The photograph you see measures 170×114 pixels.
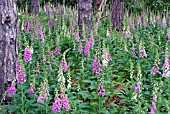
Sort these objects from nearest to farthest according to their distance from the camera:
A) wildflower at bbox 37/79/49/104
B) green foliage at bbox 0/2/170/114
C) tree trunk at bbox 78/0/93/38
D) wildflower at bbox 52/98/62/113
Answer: wildflower at bbox 52/98/62/113
wildflower at bbox 37/79/49/104
green foliage at bbox 0/2/170/114
tree trunk at bbox 78/0/93/38

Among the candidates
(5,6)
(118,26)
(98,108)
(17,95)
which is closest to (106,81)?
(98,108)

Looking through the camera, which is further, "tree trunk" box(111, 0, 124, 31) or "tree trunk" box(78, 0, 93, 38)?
"tree trunk" box(111, 0, 124, 31)

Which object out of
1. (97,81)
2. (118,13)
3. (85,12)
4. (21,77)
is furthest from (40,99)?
(118,13)

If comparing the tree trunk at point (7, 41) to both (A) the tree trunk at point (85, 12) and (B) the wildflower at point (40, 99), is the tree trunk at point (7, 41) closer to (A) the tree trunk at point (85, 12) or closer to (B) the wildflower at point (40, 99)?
(B) the wildflower at point (40, 99)

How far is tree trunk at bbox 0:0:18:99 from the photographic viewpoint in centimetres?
465

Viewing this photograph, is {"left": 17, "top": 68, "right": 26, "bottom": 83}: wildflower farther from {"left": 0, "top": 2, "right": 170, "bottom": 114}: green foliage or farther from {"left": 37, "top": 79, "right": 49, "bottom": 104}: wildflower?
{"left": 37, "top": 79, "right": 49, "bottom": 104}: wildflower

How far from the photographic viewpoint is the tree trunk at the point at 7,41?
4652 mm

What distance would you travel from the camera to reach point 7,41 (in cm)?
470

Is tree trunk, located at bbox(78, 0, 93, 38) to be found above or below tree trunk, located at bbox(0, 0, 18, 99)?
above

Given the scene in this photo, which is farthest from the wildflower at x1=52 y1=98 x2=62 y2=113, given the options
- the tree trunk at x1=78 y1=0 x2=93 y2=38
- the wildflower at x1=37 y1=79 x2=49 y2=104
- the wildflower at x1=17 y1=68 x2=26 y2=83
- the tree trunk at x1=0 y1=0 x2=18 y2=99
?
the tree trunk at x1=78 y1=0 x2=93 y2=38

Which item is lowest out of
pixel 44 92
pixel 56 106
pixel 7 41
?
pixel 56 106

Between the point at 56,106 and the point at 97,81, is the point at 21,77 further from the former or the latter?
the point at 97,81

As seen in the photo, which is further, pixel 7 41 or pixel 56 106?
pixel 7 41

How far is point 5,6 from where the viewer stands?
467 centimetres
